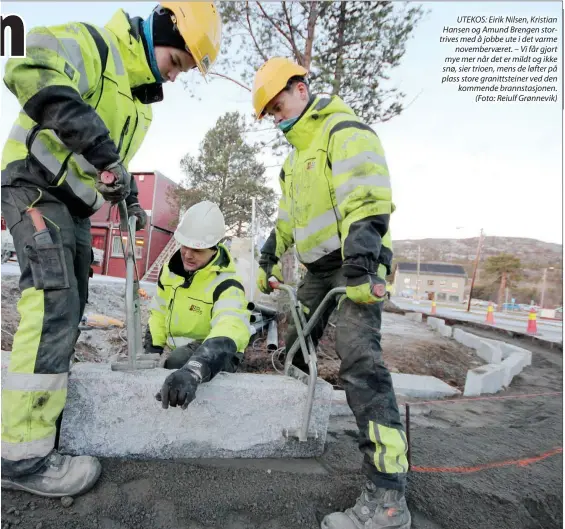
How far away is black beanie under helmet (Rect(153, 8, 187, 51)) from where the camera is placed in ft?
6.21

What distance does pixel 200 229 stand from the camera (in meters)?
2.51

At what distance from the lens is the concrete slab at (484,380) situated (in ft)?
15.5

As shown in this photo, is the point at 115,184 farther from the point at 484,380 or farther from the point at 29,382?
the point at 484,380

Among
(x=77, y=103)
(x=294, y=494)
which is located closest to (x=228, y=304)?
(x=294, y=494)

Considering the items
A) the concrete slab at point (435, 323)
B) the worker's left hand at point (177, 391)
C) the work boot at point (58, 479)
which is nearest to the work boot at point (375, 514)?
the worker's left hand at point (177, 391)

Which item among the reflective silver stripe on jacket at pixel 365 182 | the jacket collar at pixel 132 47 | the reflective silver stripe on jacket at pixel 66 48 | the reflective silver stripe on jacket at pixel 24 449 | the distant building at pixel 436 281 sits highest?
the jacket collar at pixel 132 47

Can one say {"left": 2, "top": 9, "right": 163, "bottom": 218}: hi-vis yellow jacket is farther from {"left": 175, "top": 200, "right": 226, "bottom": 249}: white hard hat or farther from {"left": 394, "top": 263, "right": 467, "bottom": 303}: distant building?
{"left": 394, "top": 263, "right": 467, "bottom": 303}: distant building

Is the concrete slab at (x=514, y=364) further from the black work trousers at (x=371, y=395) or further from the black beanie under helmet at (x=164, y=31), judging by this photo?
the black beanie under helmet at (x=164, y=31)

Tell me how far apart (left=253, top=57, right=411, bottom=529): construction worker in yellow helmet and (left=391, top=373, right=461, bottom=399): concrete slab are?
2476mm

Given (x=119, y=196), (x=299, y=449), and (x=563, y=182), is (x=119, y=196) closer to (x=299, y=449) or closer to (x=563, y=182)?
(x=299, y=449)

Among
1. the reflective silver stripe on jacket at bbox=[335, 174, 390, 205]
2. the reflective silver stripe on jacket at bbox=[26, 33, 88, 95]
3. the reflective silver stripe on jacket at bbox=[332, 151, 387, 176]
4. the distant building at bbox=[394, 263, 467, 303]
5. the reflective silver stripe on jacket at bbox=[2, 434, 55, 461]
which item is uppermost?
the reflective silver stripe on jacket at bbox=[26, 33, 88, 95]

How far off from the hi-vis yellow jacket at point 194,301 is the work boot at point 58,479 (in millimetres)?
A: 941

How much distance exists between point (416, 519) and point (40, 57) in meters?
2.50

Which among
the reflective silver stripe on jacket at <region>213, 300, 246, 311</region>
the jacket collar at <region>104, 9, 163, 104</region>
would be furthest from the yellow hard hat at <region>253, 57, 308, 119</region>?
the reflective silver stripe on jacket at <region>213, 300, 246, 311</region>
